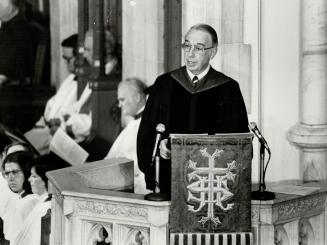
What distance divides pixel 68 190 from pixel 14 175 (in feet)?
6.03

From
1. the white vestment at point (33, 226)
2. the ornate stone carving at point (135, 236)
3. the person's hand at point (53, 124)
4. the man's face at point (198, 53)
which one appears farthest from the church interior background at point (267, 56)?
the ornate stone carving at point (135, 236)

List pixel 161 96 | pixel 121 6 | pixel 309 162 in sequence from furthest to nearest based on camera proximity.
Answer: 1. pixel 121 6
2. pixel 309 162
3. pixel 161 96

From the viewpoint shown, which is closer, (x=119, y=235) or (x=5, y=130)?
(x=119, y=235)

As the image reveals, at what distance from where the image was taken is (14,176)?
7.87 metres

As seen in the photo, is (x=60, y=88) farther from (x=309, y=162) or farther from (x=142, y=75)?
(x=309, y=162)

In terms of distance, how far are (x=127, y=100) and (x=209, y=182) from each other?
2.08 meters

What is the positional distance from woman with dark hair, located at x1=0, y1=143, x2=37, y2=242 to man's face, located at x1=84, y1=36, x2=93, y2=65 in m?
0.87

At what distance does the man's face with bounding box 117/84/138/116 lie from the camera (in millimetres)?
7648

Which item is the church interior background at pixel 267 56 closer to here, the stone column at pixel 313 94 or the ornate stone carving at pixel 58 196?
the stone column at pixel 313 94

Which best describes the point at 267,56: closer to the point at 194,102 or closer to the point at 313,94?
the point at 313,94

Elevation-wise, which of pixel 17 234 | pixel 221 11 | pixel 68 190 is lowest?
pixel 17 234

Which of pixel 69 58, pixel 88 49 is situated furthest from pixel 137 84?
pixel 69 58

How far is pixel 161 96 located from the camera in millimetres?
6691

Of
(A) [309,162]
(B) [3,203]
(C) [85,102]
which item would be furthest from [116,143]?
(A) [309,162]
